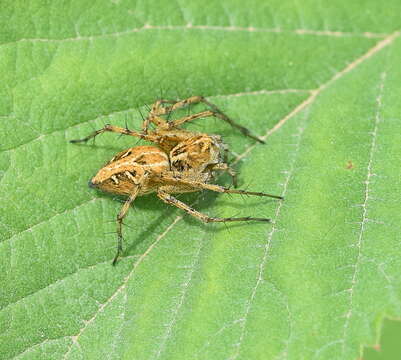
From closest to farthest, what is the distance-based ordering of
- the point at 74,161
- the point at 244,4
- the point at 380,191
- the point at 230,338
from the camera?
the point at 230,338 < the point at 380,191 < the point at 74,161 < the point at 244,4

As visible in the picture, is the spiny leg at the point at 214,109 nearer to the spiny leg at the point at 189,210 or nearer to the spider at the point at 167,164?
the spider at the point at 167,164

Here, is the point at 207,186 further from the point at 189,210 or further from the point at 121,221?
the point at 121,221

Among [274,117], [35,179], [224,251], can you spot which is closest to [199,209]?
[224,251]

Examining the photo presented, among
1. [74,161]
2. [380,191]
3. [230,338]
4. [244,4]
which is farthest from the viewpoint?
[244,4]

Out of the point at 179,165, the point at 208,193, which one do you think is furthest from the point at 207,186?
the point at 179,165

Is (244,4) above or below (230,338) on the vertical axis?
above

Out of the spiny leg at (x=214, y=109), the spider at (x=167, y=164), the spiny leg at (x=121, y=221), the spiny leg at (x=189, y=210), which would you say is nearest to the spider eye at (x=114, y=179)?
the spider at (x=167, y=164)

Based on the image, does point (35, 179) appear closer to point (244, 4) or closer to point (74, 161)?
point (74, 161)
